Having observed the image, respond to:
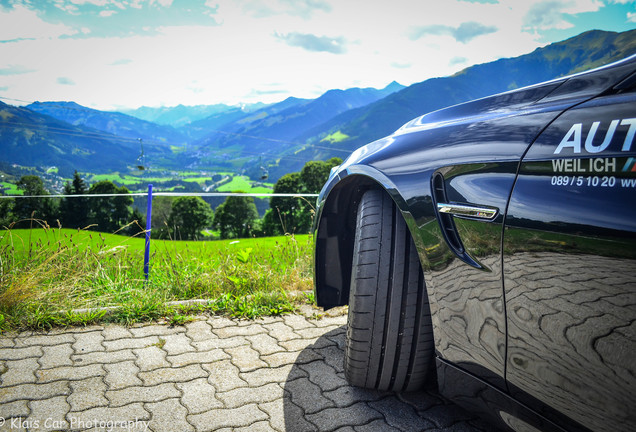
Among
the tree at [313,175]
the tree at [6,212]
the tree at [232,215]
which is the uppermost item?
the tree at [6,212]

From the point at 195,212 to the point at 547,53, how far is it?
4453 centimetres

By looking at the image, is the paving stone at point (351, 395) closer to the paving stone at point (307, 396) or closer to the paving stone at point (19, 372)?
the paving stone at point (307, 396)

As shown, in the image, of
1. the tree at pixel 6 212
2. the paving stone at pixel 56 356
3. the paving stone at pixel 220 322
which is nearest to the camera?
the paving stone at pixel 56 356

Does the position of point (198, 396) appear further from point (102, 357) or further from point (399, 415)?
point (399, 415)

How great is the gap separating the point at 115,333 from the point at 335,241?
166 cm

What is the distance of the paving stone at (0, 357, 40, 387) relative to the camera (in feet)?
7.36

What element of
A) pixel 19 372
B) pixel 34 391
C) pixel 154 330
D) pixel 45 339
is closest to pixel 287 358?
pixel 154 330

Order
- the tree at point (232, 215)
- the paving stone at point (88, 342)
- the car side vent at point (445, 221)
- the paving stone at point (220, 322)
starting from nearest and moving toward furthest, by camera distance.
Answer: the car side vent at point (445, 221) < the paving stone at point (88, 342) < the paving stone at point (220, 322) < the tree at point (232, 215)

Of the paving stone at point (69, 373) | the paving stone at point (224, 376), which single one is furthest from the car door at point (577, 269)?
the paving stone at point (69, 373)

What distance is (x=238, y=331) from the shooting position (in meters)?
3.01

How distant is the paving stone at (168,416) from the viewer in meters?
1.90

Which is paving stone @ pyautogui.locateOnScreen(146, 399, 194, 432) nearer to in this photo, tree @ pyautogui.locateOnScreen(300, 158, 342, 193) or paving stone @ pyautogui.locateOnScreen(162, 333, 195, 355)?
paving stone @ pyautogui.locateOnScreen(162, 333, 195, 355)

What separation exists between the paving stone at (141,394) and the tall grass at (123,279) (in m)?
0.92

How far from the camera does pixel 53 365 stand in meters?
→ 2.44
